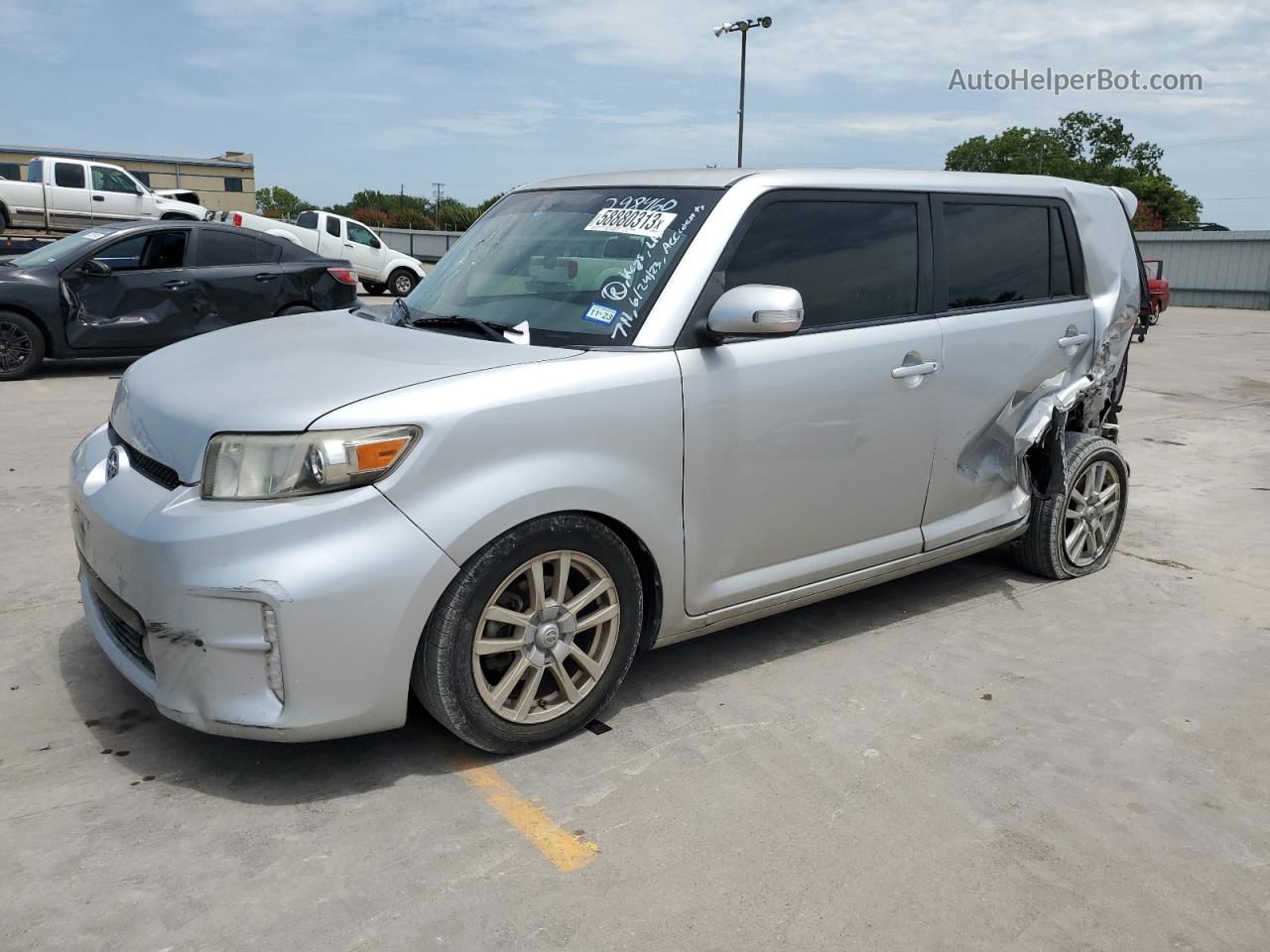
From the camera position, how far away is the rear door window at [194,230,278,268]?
10891mm

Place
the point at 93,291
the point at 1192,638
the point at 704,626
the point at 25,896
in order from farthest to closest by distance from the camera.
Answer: the point at 93,291, the point at 1192,638, the point at 704,626, the point at 25,896

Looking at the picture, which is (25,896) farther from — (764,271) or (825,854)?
(764,271)

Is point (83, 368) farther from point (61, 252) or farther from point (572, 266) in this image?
point (572, 266)

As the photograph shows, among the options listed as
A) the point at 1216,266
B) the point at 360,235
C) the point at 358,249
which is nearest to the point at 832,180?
the point at 358,249

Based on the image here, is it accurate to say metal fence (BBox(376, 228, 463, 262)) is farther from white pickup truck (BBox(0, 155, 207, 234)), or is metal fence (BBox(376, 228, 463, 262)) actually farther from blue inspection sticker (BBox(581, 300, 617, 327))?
blue inspection sticker (BBox(581, 300, 617, 327))

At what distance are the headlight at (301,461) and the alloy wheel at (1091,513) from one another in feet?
11.1

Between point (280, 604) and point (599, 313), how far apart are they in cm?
140

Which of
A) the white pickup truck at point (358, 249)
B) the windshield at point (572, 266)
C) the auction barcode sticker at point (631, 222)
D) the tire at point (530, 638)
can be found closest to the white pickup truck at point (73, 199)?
the white pickup truck at point (358, 249)

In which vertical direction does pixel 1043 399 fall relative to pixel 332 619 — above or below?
above

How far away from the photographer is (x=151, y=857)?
2682 mm

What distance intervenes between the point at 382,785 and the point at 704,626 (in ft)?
3.88

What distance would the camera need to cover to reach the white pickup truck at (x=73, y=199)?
70.5 feet

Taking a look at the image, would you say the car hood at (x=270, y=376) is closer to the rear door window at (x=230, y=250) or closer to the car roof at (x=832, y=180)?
the car roof at (x=832, y=180)

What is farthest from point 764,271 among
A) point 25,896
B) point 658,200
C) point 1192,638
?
point 25,896
